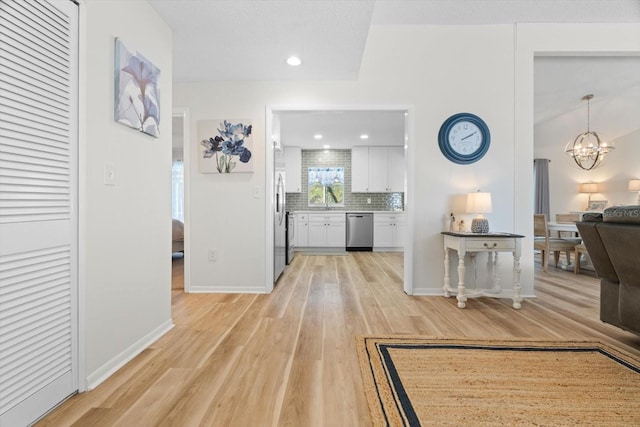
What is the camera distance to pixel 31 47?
1.27m

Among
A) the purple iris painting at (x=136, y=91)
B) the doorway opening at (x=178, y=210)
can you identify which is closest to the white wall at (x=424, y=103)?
the doorway opening at (x=178, y=210)

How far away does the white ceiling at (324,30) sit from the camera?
7.29 ft

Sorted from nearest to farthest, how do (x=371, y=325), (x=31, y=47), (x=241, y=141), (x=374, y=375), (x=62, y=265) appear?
(x=31, y=47) < (x=62, y=265) < (x=374, y=375) < (x=371, y=325) < (x=241, y=141)

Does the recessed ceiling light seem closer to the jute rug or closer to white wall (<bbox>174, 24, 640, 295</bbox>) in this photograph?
white wall (<bbox>174, 24, 640, 295</bbox>)

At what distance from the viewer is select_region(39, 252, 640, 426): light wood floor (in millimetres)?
1377

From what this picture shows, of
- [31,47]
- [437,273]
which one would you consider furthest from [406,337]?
[31,47]

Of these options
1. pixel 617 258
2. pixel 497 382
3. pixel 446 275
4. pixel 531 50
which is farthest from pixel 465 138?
pixel 497 382

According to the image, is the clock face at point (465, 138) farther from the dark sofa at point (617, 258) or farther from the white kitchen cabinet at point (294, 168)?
the white kitchen cabinet at point (294, 168)

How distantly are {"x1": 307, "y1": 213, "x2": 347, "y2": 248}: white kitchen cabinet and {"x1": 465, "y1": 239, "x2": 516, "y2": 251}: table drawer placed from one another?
4.15 meters

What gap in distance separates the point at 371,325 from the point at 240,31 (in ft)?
7.99

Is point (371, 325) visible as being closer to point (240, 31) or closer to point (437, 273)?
point (437, 273)

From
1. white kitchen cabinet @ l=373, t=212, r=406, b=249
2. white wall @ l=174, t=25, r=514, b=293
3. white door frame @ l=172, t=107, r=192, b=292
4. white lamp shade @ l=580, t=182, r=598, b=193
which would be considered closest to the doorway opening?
white door frame @ l=172, t=107, r=192, b=292

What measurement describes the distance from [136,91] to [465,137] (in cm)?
287

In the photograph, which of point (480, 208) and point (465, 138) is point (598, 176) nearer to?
point (465, 138)
